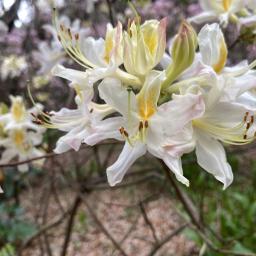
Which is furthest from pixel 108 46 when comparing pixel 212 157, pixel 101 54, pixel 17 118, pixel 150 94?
pixel 17 118

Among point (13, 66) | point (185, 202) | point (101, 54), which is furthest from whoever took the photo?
point (13, 66)

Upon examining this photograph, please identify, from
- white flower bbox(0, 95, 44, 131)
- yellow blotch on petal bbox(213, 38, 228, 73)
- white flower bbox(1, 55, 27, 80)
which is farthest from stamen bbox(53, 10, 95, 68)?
white flower bbox(1, 55, 27, 80)

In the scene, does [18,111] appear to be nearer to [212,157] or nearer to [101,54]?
[101,54]

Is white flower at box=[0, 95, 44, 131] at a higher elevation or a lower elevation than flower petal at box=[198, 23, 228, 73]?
lower

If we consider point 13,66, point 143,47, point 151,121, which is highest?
point 143,47

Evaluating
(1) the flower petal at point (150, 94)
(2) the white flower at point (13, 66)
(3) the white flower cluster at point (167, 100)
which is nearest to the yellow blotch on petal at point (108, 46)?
(3) the white flower cluster at point (167, 100)

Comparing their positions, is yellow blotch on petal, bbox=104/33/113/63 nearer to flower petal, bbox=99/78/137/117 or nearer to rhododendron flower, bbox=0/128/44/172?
flower petal, bbox=99/78/137/117
